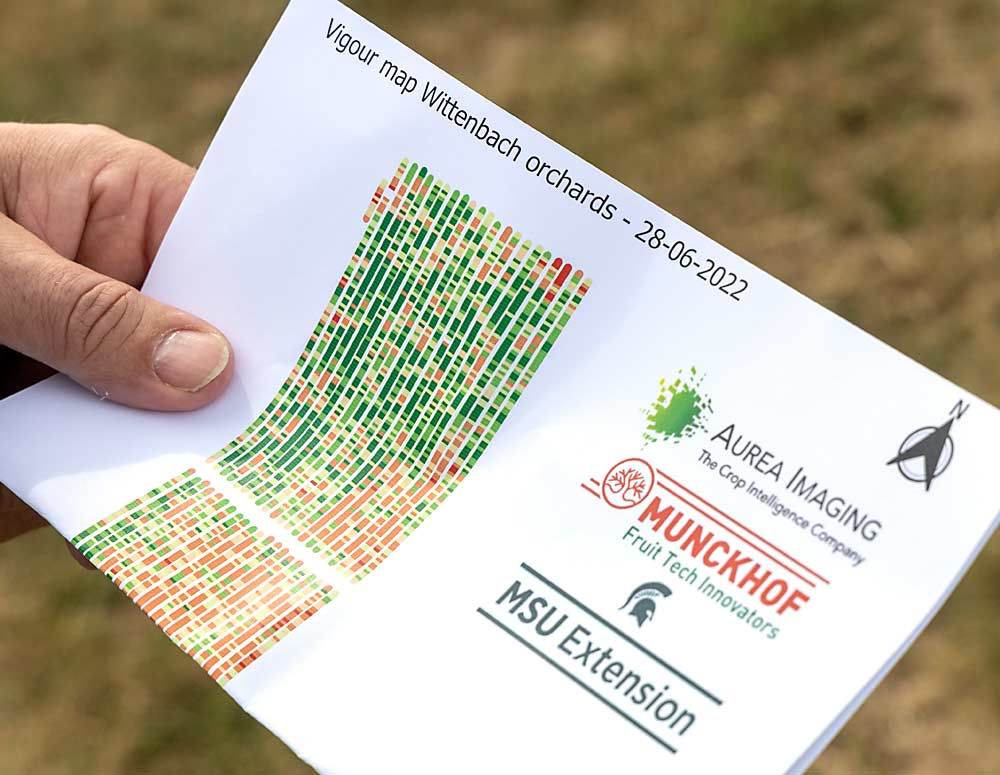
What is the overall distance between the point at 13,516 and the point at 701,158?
127 centimetres

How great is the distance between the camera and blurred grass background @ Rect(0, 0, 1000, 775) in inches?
65.1

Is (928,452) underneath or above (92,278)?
above

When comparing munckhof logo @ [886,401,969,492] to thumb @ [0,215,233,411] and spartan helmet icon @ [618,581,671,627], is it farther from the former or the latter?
thumb @ [0,215,233,411]

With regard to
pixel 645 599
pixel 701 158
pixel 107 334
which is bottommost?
pixel 107 334

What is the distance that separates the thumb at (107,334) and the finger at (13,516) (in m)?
0.27

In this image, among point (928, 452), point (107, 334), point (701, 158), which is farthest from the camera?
point (701, 158)

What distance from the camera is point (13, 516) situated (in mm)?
1268

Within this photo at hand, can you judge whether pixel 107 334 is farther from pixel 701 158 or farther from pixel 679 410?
pixel 701 158

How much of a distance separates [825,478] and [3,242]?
789 mm

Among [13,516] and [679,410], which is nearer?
[679,410]

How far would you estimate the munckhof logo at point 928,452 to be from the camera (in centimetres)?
76

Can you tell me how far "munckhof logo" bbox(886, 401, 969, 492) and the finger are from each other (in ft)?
3.09

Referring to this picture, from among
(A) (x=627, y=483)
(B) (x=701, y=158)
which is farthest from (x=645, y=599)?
(B) (x=701, y=158)

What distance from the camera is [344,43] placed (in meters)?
0.94
